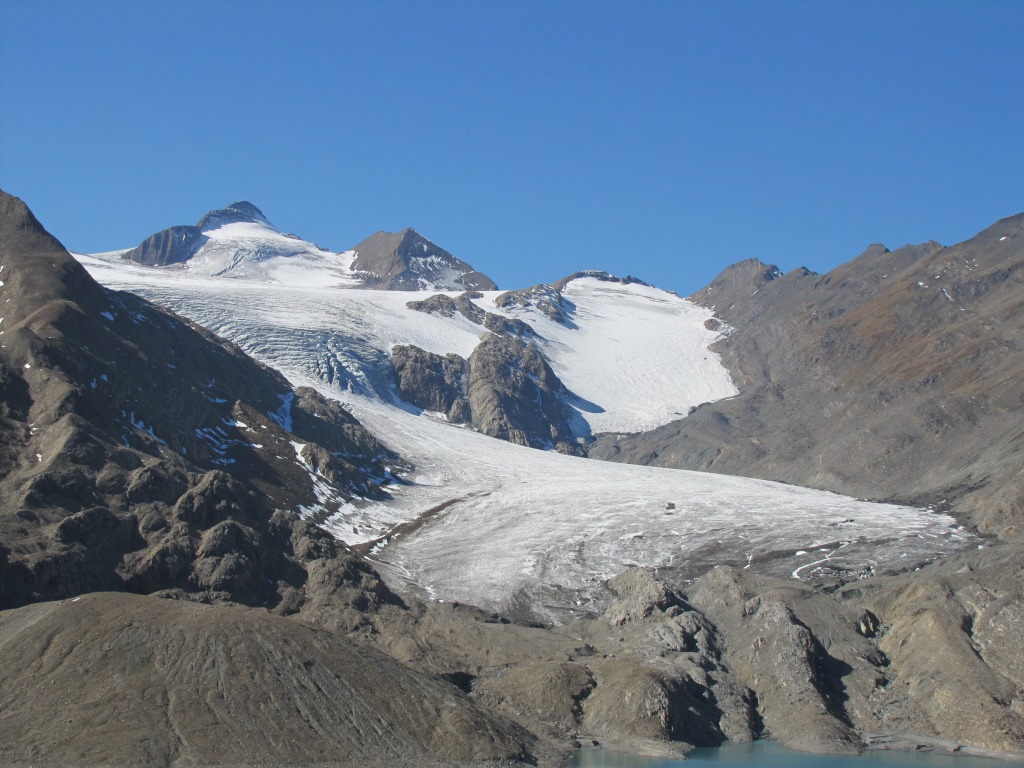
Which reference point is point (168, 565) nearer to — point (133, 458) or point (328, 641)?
point (133, 458)

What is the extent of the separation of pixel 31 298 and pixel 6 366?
63.2ft

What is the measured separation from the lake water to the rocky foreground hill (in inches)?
70.1

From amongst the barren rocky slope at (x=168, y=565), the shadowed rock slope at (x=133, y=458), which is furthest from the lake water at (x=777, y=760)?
the shadowed rock slope at (x=133, y=458)

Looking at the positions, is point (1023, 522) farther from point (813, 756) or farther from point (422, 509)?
point (422, 509)

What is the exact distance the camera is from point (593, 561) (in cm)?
11856

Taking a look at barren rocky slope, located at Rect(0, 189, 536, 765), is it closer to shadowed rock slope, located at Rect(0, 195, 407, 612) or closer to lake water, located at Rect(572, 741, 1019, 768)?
shadowed rock slope, located at Rect(0, 195, 407, 612)

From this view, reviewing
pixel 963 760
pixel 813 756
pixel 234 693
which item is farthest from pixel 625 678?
pixel 234 693

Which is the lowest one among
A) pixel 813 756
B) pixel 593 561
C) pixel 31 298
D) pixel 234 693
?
pixel 234 693

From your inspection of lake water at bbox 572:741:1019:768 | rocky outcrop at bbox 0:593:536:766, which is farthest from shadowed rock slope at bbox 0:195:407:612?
lake water at bbox 572:741:1019:768

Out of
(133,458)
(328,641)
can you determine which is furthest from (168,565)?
(328,641)

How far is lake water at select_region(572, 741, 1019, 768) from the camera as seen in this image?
69.2 m

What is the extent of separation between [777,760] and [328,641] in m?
30.9

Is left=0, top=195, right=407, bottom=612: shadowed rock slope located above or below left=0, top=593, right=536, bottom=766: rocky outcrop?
above

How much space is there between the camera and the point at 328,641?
75312 mm
